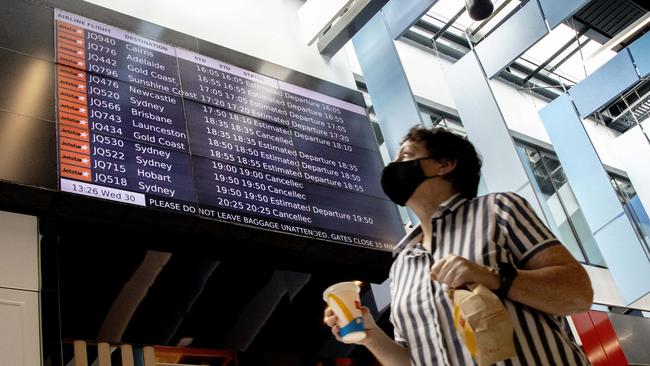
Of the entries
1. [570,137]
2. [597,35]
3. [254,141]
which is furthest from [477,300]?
[597,35]

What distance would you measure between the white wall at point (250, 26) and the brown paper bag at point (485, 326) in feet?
15.6

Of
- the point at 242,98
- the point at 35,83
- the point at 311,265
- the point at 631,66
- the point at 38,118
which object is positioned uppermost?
the point at 631,66

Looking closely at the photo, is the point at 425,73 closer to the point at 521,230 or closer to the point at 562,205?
the point at 562,205

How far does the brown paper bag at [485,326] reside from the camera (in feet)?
5.85

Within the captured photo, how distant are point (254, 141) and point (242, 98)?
0.47 metres

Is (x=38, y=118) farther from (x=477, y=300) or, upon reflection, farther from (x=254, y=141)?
(x=477, y=300)

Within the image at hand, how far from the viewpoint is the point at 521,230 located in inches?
81.0

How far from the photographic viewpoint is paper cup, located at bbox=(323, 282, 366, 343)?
2195 mm

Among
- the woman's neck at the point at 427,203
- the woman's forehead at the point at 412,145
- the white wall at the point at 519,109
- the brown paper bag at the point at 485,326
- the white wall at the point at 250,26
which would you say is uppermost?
the white wall at the point at 519,109

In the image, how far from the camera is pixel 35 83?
14.4ft

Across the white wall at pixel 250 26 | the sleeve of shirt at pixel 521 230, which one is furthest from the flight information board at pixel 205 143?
the sleeve of shirt at pixel 521 230

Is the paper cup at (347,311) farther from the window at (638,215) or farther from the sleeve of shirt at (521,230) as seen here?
the window at (638,215)

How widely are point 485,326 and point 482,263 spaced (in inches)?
11.5

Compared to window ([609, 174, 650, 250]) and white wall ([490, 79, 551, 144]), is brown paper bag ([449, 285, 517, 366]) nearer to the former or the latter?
window ([609, 174, 650, 250])
